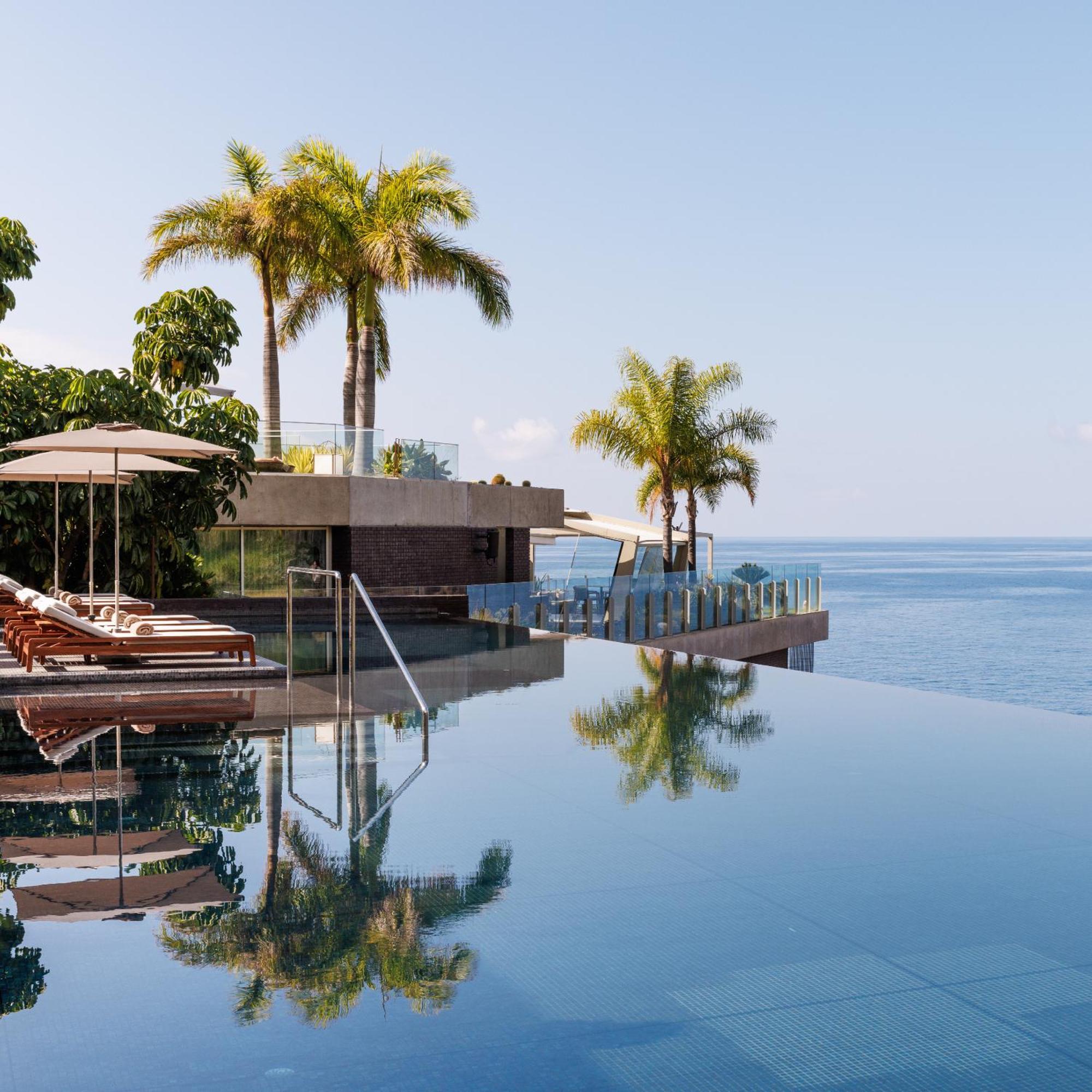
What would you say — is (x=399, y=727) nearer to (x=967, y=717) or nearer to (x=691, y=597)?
(x=967, y=717)

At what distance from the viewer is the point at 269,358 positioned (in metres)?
31.0

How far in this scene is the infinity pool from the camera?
3688 mm

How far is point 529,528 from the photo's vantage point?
2825 centimetres

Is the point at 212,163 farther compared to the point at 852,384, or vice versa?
the point at 852,384

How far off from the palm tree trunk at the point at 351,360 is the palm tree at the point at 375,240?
1.5 inches

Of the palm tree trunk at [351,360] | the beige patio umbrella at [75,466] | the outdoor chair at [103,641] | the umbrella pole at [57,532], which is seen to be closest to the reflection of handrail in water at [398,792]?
the outdoor chair at [103,641]

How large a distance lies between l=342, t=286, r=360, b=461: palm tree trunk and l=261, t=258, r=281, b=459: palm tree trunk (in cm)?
165

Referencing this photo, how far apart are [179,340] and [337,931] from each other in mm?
18526

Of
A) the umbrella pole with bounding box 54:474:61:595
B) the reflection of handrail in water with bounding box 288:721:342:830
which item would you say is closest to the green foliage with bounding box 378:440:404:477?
the umbrella pole with bounding box 54:474:61:595

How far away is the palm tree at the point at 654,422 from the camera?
126ft

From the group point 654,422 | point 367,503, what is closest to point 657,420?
point 654,422

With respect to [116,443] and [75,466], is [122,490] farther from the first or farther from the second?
[116,443]

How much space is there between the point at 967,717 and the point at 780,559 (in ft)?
623

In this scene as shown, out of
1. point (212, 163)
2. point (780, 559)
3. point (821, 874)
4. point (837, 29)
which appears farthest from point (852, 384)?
Answer: point (780, 559)
